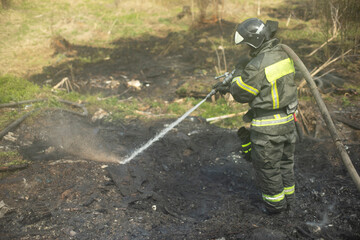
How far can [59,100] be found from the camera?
21.1ft

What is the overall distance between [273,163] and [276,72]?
3.61 feet

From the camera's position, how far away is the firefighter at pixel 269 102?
10.2 feet

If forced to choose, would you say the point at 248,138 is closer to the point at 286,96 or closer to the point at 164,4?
the point at 286,96

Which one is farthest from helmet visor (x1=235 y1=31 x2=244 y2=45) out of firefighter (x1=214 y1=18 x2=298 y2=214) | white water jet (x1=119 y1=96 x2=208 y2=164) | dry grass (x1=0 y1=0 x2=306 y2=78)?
dry grass (x1=0 y1=0 x2=306 y2=78)

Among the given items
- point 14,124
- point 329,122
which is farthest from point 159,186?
point 14,124

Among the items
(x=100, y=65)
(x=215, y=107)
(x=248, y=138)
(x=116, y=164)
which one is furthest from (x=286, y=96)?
(x=100, y=65)

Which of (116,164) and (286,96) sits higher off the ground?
(286,96)

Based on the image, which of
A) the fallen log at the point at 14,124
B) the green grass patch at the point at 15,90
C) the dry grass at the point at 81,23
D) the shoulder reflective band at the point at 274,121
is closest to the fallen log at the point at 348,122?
the shoulder reflective band at the point at 274,121

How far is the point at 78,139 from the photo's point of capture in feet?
16.6

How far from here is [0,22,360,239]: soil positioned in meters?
3.00

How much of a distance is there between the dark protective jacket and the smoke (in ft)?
8.17

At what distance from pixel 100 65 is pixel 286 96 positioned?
749 cm

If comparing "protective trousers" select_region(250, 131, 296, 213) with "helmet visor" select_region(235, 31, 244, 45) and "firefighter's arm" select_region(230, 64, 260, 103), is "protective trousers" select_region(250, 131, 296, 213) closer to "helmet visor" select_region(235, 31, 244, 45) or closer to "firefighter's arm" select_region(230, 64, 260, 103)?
"firefighter's arm" select_region(230, 64, 260, 103)

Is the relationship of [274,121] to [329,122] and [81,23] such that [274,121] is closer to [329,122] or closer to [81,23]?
[329,122]
